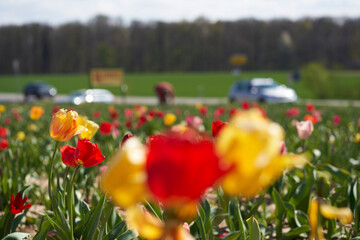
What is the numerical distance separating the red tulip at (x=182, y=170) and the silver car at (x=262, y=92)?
18.4 meters

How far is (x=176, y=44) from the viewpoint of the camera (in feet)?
220

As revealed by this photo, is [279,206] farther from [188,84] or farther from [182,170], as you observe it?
[188,84]

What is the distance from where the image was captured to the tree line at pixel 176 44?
208 ft

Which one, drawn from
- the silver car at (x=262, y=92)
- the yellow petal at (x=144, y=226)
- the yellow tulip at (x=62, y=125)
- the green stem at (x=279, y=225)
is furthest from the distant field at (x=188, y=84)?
the yellow petal at (x=144, y=226)

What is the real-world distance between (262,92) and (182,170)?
1944 cm

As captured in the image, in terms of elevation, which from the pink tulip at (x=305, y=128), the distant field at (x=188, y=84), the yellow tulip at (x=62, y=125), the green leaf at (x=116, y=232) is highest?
the yellow tulip at (x=62, y=125)

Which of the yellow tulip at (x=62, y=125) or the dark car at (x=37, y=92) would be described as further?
the dark car at (x=37, y=92)

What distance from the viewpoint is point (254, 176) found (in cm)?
52

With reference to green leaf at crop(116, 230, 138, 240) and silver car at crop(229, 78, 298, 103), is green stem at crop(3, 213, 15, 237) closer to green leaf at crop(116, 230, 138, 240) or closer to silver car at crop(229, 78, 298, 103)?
green leaf at crop(116, 230, 138, 240)

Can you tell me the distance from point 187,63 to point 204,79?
17.9m

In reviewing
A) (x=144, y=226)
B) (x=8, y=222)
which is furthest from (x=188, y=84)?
(x=144, y=226)

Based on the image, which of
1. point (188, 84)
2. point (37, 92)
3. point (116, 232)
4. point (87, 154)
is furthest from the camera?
point (188, 84)

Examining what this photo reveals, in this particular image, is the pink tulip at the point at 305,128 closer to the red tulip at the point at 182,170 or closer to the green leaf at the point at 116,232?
the green leaf at the point at 116,232

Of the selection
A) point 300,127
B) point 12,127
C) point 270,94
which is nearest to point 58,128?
point 300,127
